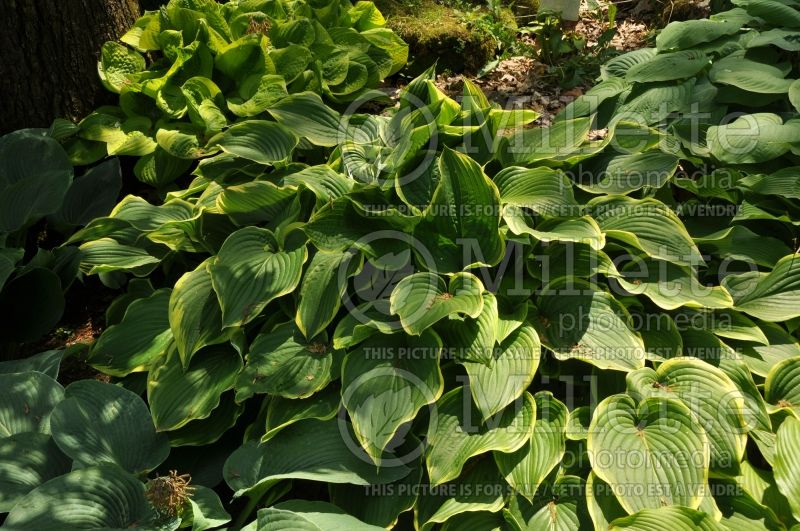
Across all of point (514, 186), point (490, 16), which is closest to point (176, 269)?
point (514, 186)

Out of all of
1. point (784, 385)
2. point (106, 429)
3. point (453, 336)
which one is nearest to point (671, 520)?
point (784, 385)

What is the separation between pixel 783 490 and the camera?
7.39 feet

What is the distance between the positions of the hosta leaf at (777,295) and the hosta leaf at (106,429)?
2.16 m

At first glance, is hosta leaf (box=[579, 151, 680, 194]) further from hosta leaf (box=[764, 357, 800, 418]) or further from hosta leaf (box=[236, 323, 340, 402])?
hosta leaf (box=[236, 323, 340, 402])

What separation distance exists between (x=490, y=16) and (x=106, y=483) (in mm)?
3920

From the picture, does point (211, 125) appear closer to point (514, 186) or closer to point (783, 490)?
point (514, 186)

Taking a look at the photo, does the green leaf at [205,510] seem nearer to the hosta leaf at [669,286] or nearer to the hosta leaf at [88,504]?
the hosta leaf at [88,504]

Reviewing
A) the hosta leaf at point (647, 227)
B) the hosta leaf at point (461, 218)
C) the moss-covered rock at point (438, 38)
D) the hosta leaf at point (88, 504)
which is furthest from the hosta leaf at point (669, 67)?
the hosta leaf at point (88, 504)

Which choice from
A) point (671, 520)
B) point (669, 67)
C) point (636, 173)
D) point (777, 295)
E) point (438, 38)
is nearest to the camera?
point (671, 520)

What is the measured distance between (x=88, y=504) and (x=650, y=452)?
170 centimetres

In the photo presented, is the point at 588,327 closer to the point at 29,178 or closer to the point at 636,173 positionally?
the point at 636,173

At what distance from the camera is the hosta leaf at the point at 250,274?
2.54 metres

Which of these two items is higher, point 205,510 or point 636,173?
point 636,173

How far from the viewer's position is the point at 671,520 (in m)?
2.12
